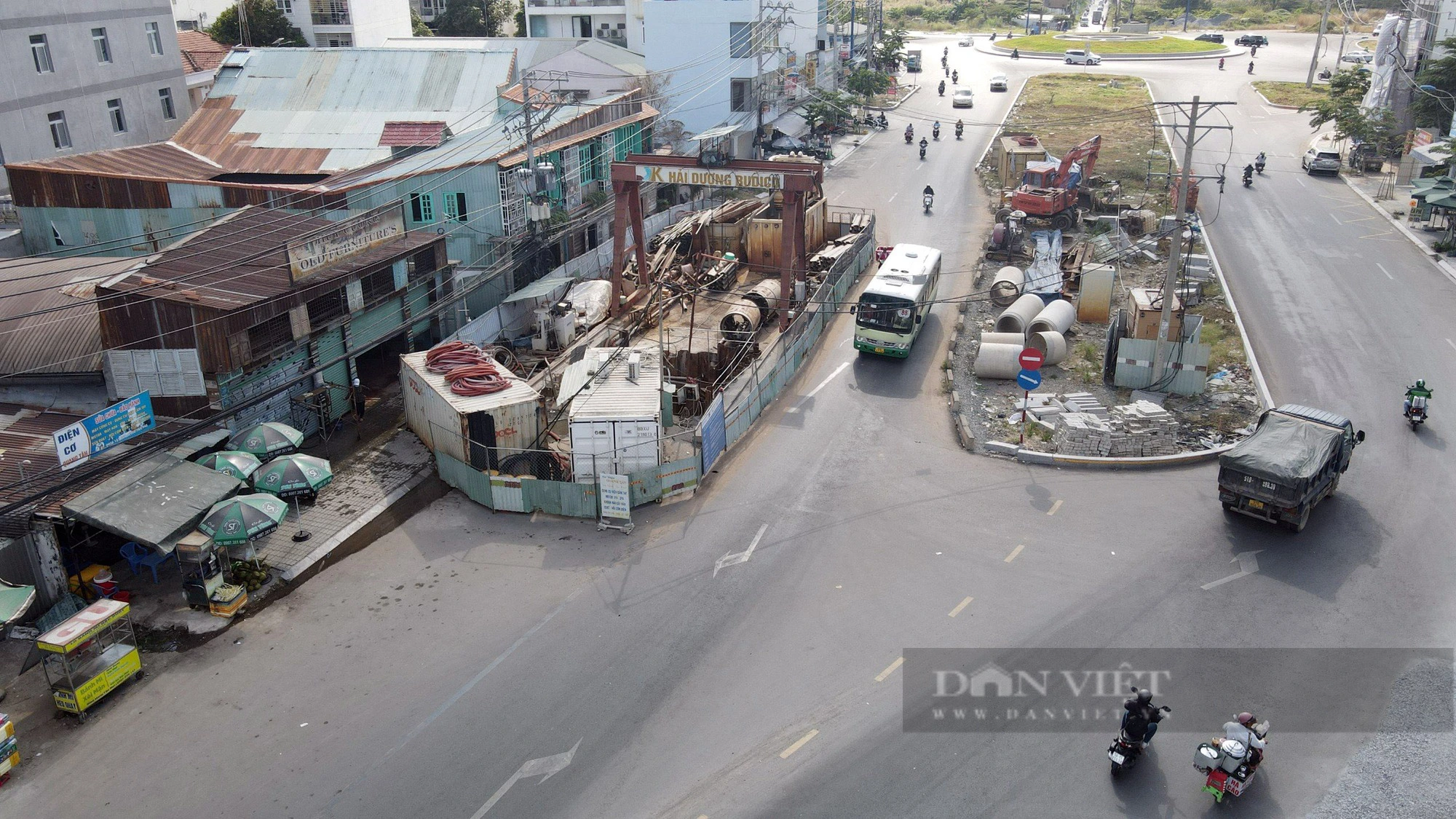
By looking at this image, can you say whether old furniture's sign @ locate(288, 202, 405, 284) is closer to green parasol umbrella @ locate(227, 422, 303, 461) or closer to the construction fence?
green parasol umbrella @ locate(227, 422, 303, 461)

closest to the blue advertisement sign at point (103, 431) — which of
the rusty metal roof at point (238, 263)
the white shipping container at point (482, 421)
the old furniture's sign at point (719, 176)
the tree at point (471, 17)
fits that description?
the rusty metal roof at point (238, 263)

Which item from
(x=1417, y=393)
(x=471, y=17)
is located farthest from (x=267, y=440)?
(x=471, y=17)

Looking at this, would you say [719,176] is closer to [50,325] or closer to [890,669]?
[890,669]

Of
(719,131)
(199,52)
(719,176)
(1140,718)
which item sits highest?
(199,52)

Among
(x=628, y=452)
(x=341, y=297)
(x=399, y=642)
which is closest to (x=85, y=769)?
(x=399, y=642)

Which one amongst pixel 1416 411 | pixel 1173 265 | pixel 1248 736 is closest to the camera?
pixel 1248 736

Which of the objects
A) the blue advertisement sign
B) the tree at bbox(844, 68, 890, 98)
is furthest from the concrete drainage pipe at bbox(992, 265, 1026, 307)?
the tree at bbox(844, 68, 890, 98)
